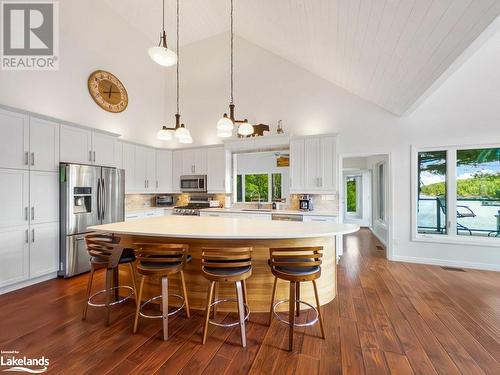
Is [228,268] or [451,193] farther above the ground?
[451,193]

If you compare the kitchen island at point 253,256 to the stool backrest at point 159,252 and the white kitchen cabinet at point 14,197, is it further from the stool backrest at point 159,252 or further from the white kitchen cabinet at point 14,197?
the white kitchen cabinet at point 14,197

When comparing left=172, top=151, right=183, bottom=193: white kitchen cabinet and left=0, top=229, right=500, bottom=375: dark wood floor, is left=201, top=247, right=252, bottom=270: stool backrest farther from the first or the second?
left=172, top=151, right=183, bottom=193: white kitchen cabinet

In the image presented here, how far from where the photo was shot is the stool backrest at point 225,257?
200cm

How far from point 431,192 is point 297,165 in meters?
2.60

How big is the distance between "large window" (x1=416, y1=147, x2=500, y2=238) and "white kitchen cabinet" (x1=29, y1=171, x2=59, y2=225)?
250 inches

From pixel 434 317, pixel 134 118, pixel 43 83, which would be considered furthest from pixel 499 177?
pixel 43 83

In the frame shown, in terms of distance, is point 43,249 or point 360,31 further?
point 43,249

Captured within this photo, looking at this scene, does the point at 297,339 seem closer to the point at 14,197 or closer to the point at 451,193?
the point at 14,197

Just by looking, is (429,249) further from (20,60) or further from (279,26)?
(20,60)

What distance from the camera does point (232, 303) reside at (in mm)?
2549

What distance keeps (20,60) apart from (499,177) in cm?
828

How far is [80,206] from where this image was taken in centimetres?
376

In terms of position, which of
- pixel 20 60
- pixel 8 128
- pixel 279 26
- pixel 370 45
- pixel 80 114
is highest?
pixel 279 26

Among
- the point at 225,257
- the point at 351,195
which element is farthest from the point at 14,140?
the point at 351,195
